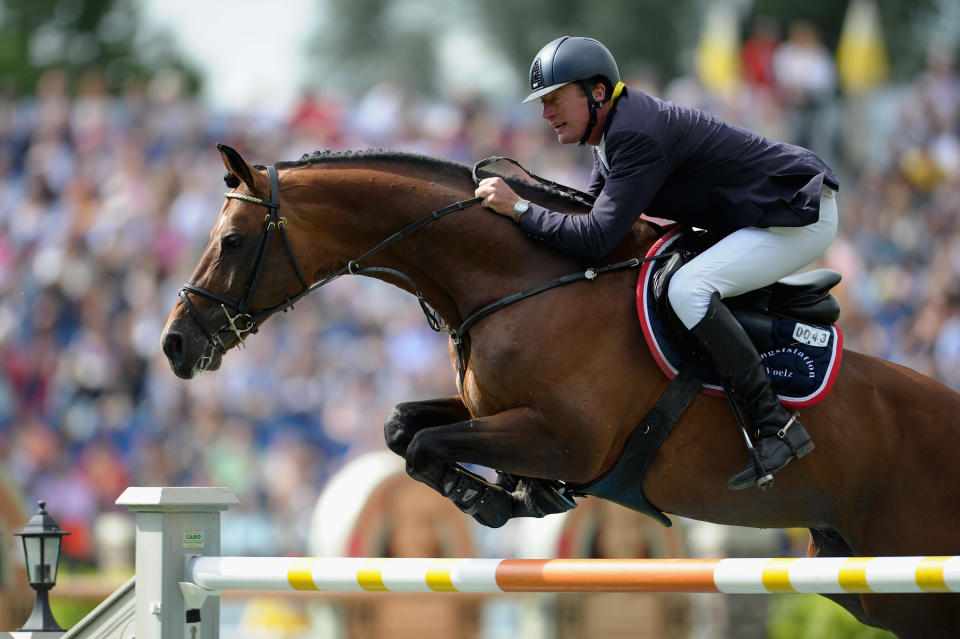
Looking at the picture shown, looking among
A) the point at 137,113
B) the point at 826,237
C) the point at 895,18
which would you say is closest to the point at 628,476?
the point at 826,237

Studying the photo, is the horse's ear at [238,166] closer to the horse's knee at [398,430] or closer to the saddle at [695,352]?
the horse's knee at [398,430]

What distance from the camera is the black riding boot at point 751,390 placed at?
469 centimetres

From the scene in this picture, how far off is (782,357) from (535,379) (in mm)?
1006

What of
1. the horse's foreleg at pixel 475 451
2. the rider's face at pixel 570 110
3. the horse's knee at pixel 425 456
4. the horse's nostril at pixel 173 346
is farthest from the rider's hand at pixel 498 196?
the horse's nostril at pixel 173 346

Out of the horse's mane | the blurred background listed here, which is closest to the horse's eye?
the horse's mane

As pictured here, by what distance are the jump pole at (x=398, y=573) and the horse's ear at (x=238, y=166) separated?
119cm

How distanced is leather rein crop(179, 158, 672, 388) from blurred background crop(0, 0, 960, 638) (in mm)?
4429

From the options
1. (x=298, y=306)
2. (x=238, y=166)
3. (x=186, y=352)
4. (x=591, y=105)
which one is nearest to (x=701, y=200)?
(x=591, y=105)

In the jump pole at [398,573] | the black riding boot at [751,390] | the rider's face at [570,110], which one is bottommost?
the jump pole at [398,573]

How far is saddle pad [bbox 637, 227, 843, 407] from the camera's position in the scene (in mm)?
4875

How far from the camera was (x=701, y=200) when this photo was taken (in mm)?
4926

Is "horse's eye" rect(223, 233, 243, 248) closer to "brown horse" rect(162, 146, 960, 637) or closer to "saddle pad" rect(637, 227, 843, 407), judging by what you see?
"brown horse" rect(162, 146, 960, 637)

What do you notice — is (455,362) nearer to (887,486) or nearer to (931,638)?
(887,486)

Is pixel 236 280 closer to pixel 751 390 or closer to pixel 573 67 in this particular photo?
pixel 573 67
